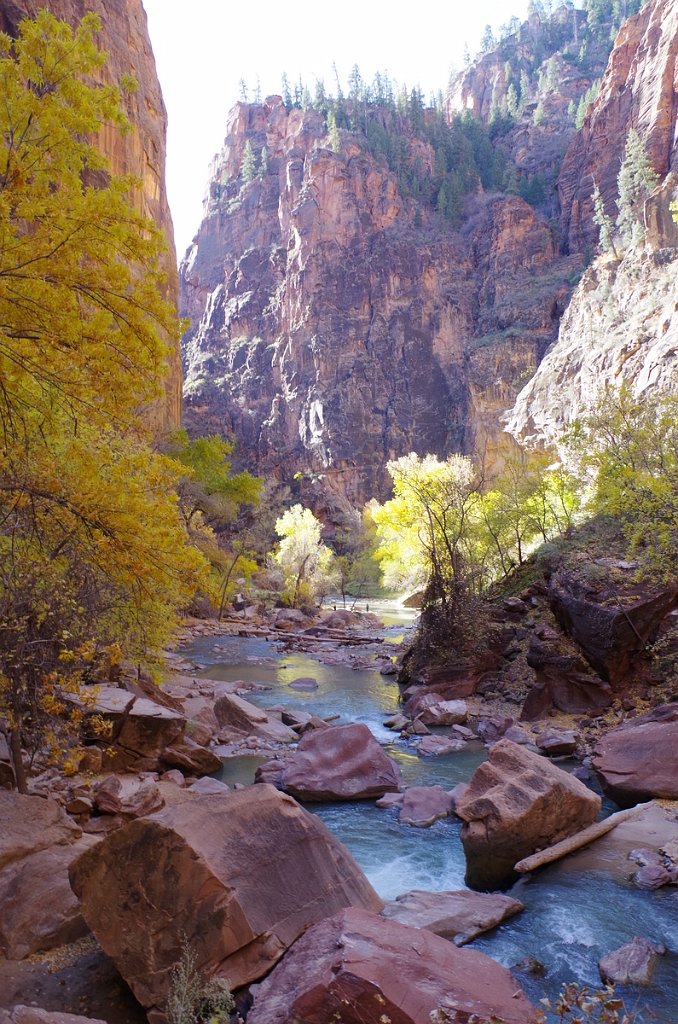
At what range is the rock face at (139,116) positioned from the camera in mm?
31594

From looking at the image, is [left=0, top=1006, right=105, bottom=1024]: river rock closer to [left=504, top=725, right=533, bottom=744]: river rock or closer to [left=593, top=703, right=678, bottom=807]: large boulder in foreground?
[left=593, top=703, right=678, bottom=807]: large boulder in foreground

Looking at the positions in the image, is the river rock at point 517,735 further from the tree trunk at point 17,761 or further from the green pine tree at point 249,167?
the green pine tree at point 249,167

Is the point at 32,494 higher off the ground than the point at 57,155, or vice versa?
the point at 57,155

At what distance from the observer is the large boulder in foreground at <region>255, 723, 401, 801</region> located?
9.66 meters

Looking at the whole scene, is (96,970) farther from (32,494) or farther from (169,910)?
(32,494)

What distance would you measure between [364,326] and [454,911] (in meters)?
79.6

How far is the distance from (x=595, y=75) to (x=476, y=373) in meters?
61.3

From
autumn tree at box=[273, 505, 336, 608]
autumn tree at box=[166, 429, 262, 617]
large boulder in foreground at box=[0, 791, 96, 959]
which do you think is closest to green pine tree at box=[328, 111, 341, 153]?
autumn tree at box=[273, 505, 336, 608]

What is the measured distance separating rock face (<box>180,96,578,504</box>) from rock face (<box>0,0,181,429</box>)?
117 feet

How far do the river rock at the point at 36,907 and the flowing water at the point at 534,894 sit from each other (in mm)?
3259

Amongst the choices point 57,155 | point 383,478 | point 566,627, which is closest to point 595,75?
point 383,478

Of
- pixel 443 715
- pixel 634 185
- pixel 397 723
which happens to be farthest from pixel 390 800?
pixel 634 185

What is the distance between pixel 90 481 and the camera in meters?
5.58

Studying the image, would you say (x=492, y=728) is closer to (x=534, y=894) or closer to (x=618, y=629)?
(x=618, y=629)
